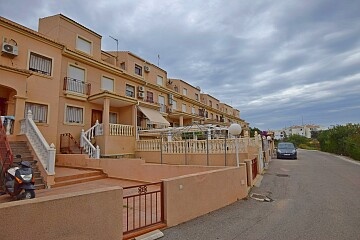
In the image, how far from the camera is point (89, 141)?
50.3 ft

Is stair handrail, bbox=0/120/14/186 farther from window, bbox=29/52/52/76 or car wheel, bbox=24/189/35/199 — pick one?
window, bbox=29/52/52/76

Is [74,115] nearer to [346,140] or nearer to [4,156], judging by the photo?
[4,156]

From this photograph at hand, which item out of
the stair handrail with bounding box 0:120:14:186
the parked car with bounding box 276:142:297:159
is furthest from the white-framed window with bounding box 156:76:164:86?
the stair handrail with bounding box 0:120:14:186

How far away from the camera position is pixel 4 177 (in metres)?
7.70

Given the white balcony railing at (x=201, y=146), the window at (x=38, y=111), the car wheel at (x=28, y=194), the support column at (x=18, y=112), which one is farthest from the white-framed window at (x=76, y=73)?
the car wheel at (x=28, y=194)

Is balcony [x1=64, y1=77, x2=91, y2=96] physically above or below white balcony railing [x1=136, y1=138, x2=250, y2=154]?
above

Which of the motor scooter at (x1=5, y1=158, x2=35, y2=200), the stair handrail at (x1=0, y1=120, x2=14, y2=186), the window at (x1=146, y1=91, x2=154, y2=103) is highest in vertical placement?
the window at (x1=146, y1=91, x2=154, y2=103)

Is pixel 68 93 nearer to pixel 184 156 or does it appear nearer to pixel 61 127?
pixel 61 127

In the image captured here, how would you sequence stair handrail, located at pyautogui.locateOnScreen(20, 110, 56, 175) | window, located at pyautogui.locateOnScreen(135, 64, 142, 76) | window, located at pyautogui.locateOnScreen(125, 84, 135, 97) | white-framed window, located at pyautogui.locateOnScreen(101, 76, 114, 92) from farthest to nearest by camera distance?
1. window, located at pyautogui.locateOnScreen(135, 64, 142, 76)
2. window, located at pyautogui.locateOnScreen(125, 84, 135, 97)
3. white-framed window, located at pyautogui.locateOnScreen(101, 76, 114, 92)
4. stair handrail, located at pyautogui.locateOnScreen(20, 110, 56, 175)

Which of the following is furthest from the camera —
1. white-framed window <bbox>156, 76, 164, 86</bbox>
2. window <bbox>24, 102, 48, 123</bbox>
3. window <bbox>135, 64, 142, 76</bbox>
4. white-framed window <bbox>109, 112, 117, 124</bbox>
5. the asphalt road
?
white-framed window <bbox>156, 76, 164, 86</bbox>

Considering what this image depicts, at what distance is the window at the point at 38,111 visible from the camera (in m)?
14.0

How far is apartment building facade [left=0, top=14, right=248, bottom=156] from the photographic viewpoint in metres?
13.0

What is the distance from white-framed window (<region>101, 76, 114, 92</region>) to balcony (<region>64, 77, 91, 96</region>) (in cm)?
158

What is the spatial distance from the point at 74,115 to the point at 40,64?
14.0ft
